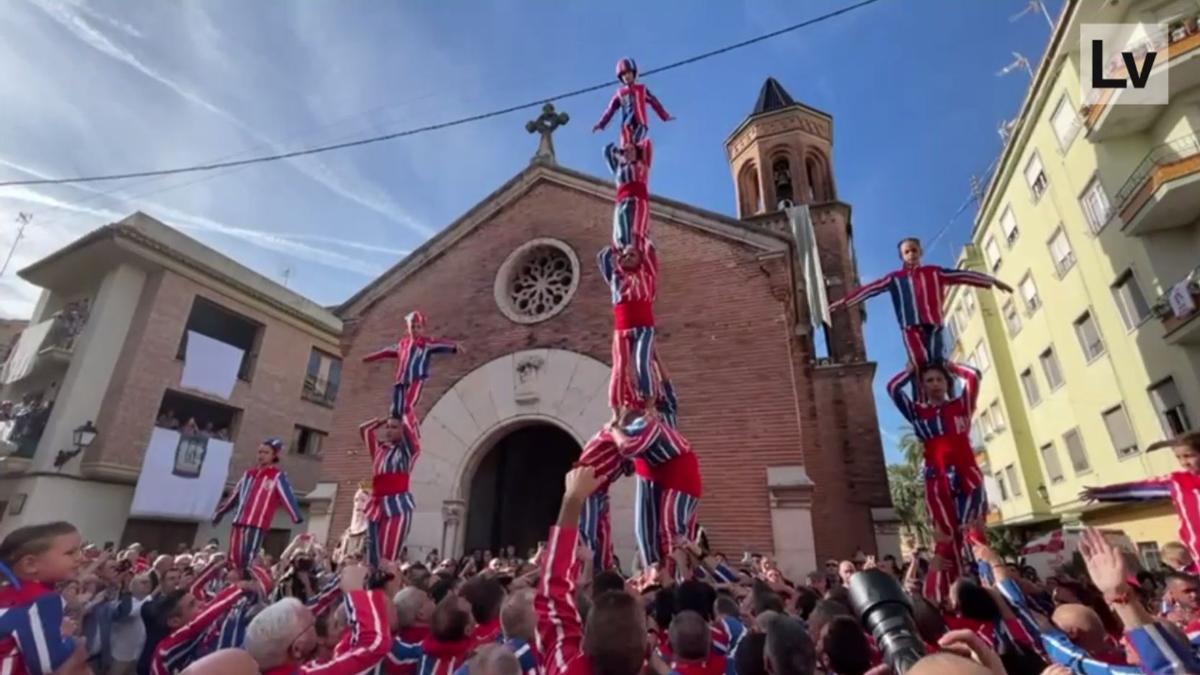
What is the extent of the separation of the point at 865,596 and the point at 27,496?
21.8 metres

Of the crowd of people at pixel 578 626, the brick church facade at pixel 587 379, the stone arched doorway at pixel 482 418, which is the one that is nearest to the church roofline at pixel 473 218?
the brick church facade at pixel 587 379

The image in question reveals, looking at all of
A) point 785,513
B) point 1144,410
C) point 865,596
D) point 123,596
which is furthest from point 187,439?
point 1144,410

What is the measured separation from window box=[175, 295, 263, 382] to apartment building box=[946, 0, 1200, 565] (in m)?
27.2

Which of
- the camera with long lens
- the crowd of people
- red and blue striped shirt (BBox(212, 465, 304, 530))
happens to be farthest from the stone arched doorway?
the camera with long lens

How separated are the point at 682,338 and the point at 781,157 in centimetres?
1231

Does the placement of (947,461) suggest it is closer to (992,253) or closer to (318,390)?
(318,390)

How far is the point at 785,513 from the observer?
30.2ft

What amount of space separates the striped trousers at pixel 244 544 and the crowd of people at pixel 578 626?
1.93 metres

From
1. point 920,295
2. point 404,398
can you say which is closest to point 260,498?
point 404,398

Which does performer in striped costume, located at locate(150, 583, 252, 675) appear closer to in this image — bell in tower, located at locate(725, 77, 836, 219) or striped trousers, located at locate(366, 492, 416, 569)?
striped trousers, located at locate(366, 492, 416, 569)

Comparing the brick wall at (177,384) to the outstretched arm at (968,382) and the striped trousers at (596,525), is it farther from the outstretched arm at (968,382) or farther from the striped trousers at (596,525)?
the outstretched arm at (968,382)

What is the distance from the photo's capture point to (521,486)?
1380cm

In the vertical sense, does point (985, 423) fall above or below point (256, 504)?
above

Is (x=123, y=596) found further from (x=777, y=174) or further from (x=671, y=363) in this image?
(x=777, y=174)
